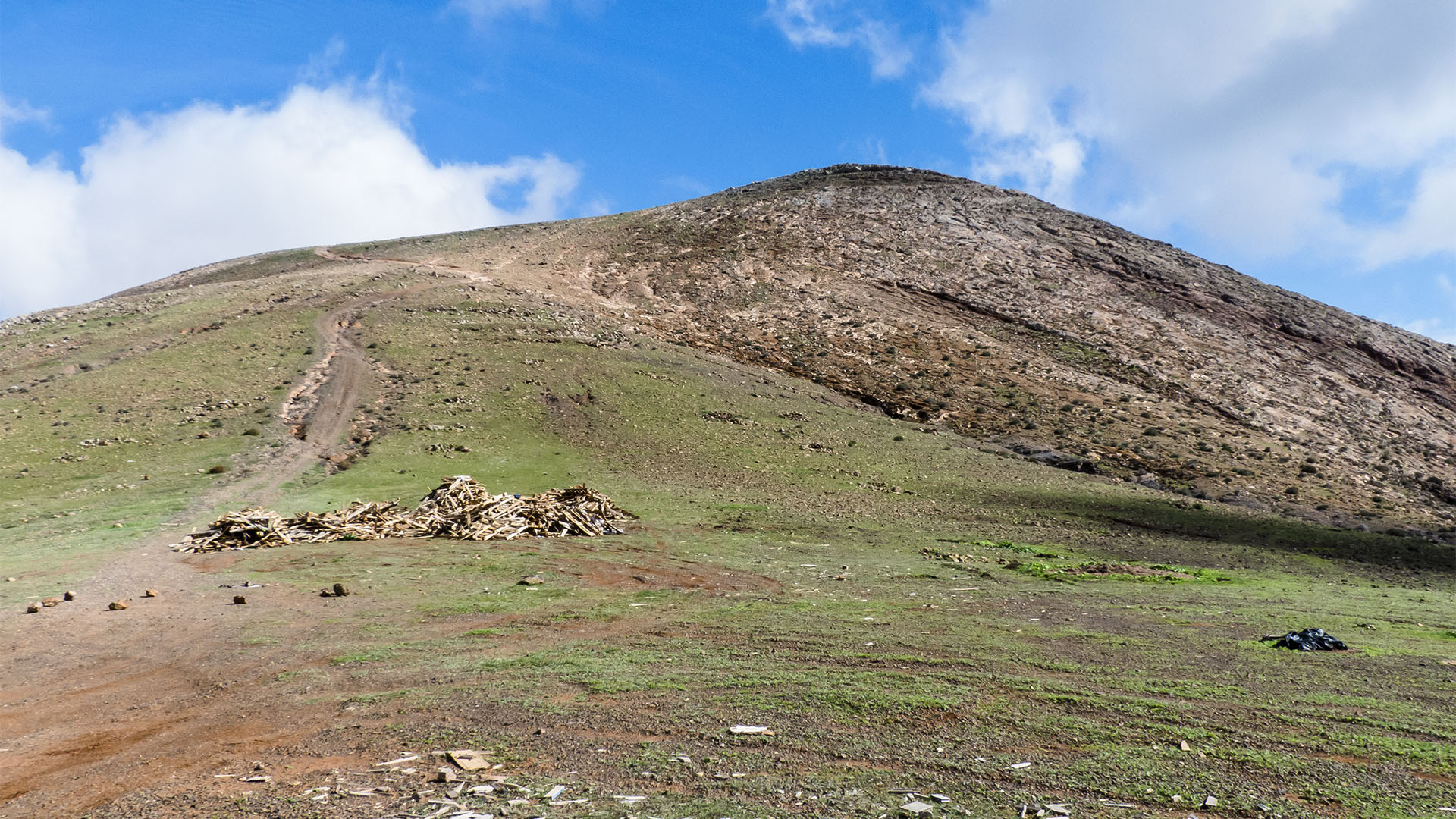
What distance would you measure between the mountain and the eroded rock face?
37cm

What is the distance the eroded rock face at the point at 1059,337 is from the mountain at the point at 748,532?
37 centimetres

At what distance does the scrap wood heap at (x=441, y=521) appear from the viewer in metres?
19.4

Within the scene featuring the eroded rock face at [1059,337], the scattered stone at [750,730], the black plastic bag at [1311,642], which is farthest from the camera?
the eroded rock face at [1059,337]

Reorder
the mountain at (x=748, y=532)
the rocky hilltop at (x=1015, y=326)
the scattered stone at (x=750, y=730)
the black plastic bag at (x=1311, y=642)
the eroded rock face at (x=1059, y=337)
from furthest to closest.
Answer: the eroded rock face at (x=1059, y=337)
the rocky hilltop at (x=1015, y=326)
the black plastic bag at (x=1311, y=642)
the scattered stone at (x=750, y=730)
the mountain at (x=748, y=532)

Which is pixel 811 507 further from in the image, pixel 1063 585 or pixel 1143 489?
pixel 1143 489

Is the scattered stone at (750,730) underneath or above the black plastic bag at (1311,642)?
underneath

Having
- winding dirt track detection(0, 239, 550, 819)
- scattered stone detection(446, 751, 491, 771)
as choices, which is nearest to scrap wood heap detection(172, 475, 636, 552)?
winding dirt track detection(0, 239, 550, 819)

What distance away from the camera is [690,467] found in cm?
2973

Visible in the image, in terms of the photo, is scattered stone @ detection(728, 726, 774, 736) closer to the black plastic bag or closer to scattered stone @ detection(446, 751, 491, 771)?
scattered stone @ detection(446, 751, 491, 771)

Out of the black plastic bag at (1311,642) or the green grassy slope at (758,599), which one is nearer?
the green grassy slope at (758,599)

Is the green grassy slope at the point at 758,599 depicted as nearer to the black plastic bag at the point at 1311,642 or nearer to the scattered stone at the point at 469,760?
the scattered stone at the point at 469,760

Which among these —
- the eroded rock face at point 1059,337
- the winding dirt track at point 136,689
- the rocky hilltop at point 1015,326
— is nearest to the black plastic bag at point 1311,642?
the winding dirt track at point 136,689

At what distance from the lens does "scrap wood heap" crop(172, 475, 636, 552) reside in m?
19.4

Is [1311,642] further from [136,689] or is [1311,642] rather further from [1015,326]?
[1015,326]
